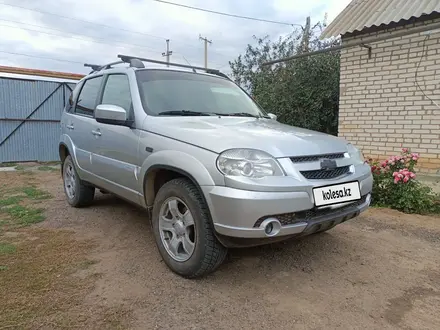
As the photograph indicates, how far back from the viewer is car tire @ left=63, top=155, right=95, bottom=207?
467cm

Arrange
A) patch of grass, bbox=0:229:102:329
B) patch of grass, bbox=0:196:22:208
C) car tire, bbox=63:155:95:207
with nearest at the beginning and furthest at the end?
patch of grass, bbox=0:229:102:329 → car tire, bbox=63:155:95:207 → patch of grass, bbox=0:196:22:208

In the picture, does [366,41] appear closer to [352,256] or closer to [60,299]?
[352,256]

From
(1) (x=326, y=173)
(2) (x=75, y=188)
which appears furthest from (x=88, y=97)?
(1) (x=326, y=173)

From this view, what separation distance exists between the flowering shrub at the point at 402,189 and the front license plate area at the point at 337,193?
7.97 ft

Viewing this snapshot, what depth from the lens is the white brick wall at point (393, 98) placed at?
5504 millimetres

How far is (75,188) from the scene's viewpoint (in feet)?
15.6

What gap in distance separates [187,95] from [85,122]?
1.47 m

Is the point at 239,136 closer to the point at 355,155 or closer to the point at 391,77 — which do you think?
the point at 355,155

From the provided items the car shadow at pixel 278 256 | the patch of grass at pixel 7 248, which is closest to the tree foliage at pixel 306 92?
the car shadow at pixel 278 256

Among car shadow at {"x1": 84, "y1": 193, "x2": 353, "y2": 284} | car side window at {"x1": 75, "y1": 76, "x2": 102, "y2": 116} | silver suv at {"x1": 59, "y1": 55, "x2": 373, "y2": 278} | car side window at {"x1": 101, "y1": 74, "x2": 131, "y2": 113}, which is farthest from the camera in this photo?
car side window at {"x1": 75, "y1": 76, "x2": 102, "y2": 116}

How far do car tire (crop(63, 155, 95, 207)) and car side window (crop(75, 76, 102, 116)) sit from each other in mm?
728

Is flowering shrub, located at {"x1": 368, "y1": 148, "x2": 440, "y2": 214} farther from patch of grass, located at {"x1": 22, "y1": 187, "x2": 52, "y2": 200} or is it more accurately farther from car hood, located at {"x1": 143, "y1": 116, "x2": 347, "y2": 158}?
patch of grass, located at {"x1": 22, "y1": 187, "x2": 52, "y2": 200}

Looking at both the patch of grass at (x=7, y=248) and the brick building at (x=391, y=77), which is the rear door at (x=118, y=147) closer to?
the patch of grass at (x=7, y=248)

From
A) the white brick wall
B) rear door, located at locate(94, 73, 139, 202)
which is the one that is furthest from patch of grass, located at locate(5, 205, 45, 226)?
the white brick wall
